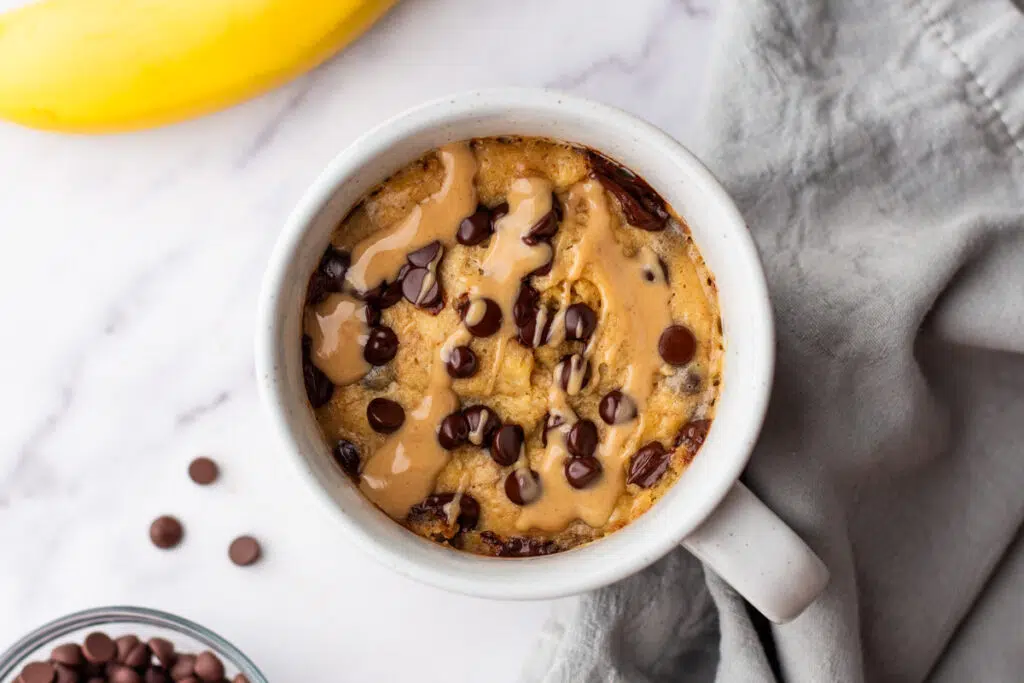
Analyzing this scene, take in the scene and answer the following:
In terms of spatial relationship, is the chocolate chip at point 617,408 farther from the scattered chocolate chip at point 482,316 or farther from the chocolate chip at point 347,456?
the chocolate chip at point 347,456

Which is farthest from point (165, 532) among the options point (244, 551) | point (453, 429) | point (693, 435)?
point (693, 435)

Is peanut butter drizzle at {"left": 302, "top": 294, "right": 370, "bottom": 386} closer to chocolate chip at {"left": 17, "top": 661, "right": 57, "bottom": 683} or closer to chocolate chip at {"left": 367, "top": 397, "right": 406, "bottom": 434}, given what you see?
chocolate chip at {"left": 367, "top": 397, "right": 406, "bottom": 434}

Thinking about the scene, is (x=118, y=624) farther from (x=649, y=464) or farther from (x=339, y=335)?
(x=649, y=464)

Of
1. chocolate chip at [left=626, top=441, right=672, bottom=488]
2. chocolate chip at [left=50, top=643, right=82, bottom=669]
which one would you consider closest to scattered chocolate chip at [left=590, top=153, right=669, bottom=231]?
chocolate chip at [left=626, top=441, right=672, bottom=488]

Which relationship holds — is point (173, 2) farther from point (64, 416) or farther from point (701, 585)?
point (701, 585)

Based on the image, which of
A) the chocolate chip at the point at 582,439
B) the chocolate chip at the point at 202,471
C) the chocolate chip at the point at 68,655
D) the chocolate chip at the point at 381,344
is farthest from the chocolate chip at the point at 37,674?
the chocolate chip at the point at 582,439
